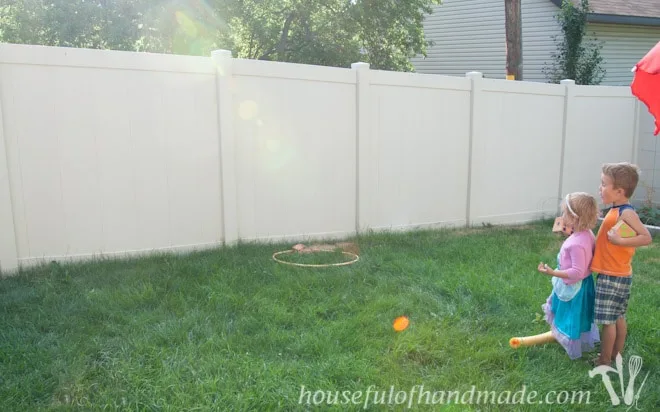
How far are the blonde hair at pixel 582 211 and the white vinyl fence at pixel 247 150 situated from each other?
10.7 feet

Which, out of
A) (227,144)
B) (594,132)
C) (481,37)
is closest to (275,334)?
(227,144)

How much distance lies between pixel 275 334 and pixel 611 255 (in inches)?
82.2

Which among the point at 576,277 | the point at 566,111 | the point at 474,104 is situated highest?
the point at 474,104

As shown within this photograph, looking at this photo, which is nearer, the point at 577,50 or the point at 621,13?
the point at 577,50

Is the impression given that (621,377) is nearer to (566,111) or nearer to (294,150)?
(294,150)

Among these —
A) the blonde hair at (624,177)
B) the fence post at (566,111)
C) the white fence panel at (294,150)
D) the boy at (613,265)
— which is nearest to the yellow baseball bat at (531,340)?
the boy at (613,265)

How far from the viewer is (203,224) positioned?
5680mm

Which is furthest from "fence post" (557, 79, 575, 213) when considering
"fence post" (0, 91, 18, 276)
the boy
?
"fence post" (0, 91, 18, 276)

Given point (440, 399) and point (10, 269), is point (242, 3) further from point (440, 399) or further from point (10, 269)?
point (440, 399)

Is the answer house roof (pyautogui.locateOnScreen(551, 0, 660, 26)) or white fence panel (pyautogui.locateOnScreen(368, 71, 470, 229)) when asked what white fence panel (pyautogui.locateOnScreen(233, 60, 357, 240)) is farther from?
house roof (pyautogui.locateOnScreen(551, 0, 660, 26))

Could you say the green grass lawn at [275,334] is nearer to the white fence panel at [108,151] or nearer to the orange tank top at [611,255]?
the white fence panel at [108,151]

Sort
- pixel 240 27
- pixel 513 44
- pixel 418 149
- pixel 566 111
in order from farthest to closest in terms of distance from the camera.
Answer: pixel 240 27 < pixel 513 44 < pixel 566 111 < pixel 418 149

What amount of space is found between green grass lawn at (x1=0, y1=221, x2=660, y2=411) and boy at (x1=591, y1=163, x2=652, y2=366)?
26 cm

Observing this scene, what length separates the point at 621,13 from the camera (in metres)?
12.4
